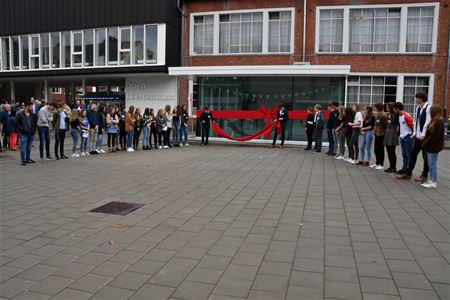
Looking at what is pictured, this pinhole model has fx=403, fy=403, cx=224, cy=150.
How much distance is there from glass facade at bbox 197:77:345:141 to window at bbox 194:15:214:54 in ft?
28.5

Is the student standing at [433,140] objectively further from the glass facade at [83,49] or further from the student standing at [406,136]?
the glass facade at [83,49]

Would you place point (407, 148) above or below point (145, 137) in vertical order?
above

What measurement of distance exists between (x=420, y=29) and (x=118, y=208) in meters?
22.8

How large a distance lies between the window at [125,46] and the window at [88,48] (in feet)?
8.36

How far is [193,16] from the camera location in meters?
27.6

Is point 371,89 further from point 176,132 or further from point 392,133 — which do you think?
point 392,133

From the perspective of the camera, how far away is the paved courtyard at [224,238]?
3928mm

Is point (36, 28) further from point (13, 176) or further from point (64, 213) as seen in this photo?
point (64, 213)

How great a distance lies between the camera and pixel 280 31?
2583 centimetres

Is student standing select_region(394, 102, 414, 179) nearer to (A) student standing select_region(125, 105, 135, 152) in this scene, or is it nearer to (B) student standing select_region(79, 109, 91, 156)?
(A) student standing select_region(125, 105, 135, 152)

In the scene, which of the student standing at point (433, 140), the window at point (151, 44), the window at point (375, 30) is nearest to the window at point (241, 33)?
the window at point (151, 44)

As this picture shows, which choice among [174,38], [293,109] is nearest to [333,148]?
[293,109]

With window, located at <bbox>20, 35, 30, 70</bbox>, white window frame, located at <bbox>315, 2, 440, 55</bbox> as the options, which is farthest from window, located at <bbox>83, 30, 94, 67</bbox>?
white window frame, located at <bbox>315, 2, 440, 55</bbox>

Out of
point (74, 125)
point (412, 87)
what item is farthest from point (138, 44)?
point (412, 87)
